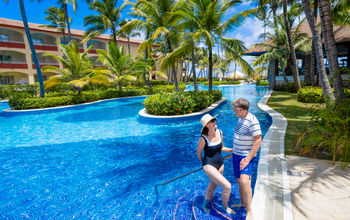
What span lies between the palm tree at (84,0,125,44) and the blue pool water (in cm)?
1730

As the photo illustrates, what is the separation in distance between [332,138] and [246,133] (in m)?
3.04

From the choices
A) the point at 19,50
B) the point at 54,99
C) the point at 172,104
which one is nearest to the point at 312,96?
the point at 172,104

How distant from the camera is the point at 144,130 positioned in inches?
330

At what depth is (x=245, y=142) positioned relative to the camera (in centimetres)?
264

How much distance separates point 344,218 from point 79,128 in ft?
31.2

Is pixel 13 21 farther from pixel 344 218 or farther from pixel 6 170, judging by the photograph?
pixel 344 218

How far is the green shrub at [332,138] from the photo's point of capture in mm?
3900

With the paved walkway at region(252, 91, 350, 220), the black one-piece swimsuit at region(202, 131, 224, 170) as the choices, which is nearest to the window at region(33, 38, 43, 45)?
the black one-piece swimsuit at region(202, 131, 224, 170)

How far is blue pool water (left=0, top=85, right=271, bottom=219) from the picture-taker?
134 inches

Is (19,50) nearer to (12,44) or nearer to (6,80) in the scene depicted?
(12,44)

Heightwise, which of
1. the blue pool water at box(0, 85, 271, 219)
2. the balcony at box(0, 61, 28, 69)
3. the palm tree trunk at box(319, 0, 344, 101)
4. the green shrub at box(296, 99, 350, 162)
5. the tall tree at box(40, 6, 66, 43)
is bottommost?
the blue pool water at box(0, 85, 271, 219)

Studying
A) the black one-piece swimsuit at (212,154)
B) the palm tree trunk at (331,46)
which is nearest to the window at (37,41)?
the palm tree trunk at (331,46)

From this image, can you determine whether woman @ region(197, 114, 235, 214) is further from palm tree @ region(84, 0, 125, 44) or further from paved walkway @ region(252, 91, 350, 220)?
palm tree @ region(84, 0, 125, 44)

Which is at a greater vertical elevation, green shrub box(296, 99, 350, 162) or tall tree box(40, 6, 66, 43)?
tall tree box(40, 6, 66, 43)
